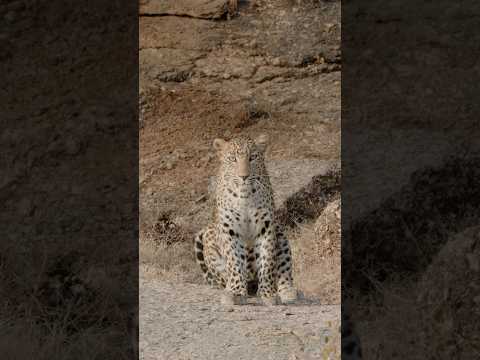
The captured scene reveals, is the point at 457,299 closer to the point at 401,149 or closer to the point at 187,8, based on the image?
the point at 401,149

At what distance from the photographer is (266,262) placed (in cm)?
852

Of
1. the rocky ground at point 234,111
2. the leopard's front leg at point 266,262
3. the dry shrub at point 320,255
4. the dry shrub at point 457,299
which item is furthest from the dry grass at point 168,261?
the dry shrub at point 457,299

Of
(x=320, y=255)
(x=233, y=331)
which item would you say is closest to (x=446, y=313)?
(x=233, y=331)

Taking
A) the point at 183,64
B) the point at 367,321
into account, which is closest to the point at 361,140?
the point at 183,64

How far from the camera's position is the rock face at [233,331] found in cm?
746

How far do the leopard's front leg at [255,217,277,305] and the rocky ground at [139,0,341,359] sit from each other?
130 centimetres

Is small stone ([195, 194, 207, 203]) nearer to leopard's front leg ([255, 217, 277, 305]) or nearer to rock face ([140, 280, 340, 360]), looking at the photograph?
leopard's front leg ([255, 217, 277, 305])

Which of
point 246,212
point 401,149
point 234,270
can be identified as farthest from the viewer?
point 401,149

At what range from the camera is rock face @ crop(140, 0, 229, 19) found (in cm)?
1355

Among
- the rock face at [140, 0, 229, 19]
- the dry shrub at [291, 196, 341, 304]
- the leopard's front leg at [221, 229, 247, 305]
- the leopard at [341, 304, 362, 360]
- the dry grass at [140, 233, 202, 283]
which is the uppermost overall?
the rock face at [140, 0, 229, 19]

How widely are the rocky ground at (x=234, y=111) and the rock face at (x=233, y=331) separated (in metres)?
1.68

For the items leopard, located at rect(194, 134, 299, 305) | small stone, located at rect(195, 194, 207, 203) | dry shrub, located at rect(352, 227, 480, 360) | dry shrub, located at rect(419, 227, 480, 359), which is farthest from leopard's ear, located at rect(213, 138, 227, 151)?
small stone, located at rect(195, 194, 207, 203)

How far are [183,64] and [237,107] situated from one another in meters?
0.89

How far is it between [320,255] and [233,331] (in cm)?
304
